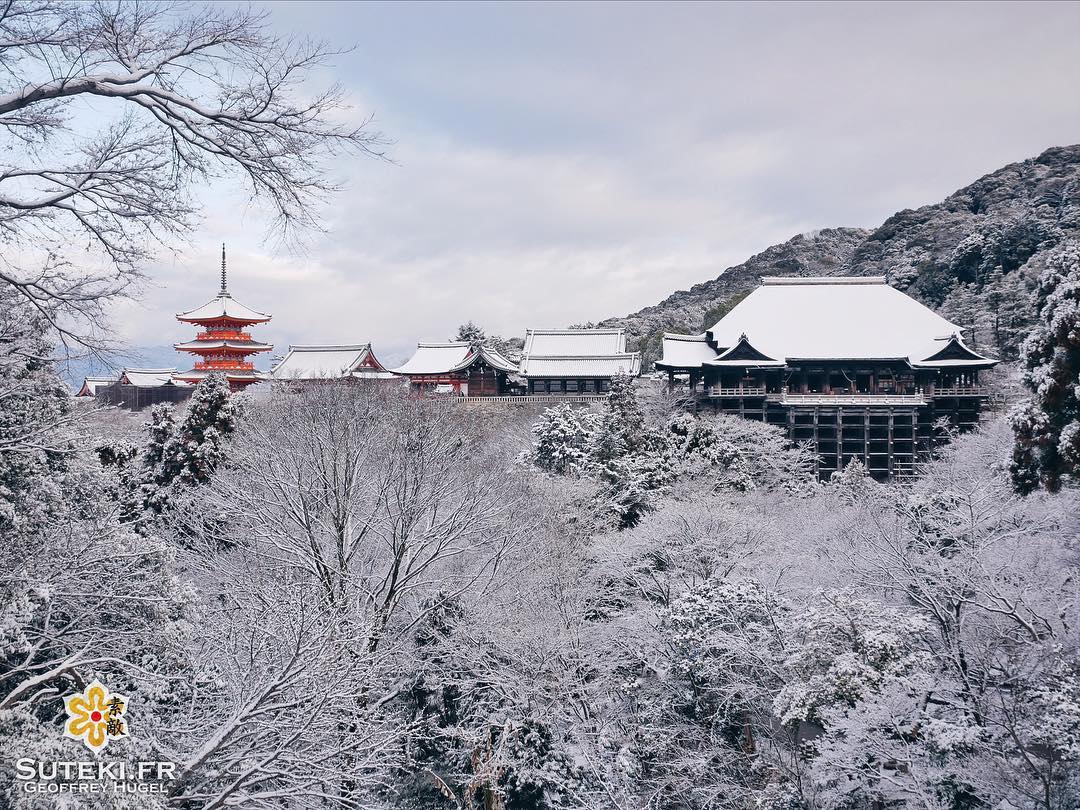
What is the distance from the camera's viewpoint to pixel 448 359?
125 ft

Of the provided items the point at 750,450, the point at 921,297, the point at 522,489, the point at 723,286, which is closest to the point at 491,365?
the point at 750,450

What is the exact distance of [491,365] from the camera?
35.3m

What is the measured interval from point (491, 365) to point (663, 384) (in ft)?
27.2

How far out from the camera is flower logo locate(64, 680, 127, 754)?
5.51m

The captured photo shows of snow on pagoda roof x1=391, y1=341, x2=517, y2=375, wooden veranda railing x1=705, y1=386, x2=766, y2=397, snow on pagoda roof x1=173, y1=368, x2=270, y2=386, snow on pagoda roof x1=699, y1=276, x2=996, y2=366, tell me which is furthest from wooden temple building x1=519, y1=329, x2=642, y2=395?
snow on pagoda roof x1=173, y1=368, x2=270, y2=386

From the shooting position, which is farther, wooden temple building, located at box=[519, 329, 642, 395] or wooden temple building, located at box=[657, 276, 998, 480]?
wooden temple building, located at box=[519, 329, 642, 395]

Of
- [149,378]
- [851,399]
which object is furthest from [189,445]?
[149,378]

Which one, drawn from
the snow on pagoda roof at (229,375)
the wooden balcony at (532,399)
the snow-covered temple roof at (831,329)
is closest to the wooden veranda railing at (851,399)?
the snow-covered temple roof at (831,329)

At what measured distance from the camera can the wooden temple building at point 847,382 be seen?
2859 centimetres

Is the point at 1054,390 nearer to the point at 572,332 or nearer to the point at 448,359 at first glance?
the point at 572,332

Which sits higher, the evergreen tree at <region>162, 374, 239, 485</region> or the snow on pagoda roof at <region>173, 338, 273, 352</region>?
the snow on pagoda roof at <region>173, 338, 273, 352</region>

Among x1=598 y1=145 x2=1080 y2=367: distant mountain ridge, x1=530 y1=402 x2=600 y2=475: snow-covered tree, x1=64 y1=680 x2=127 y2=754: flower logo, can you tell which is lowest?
x1=64 y1=680 x2=127 y2=754: flower logo

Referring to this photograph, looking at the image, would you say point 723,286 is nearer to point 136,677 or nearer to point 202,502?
point 202,502

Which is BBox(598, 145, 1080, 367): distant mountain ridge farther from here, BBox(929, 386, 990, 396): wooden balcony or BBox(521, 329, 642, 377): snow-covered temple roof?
BBox(521, 329, 642, 377): snow-covered temple roof
